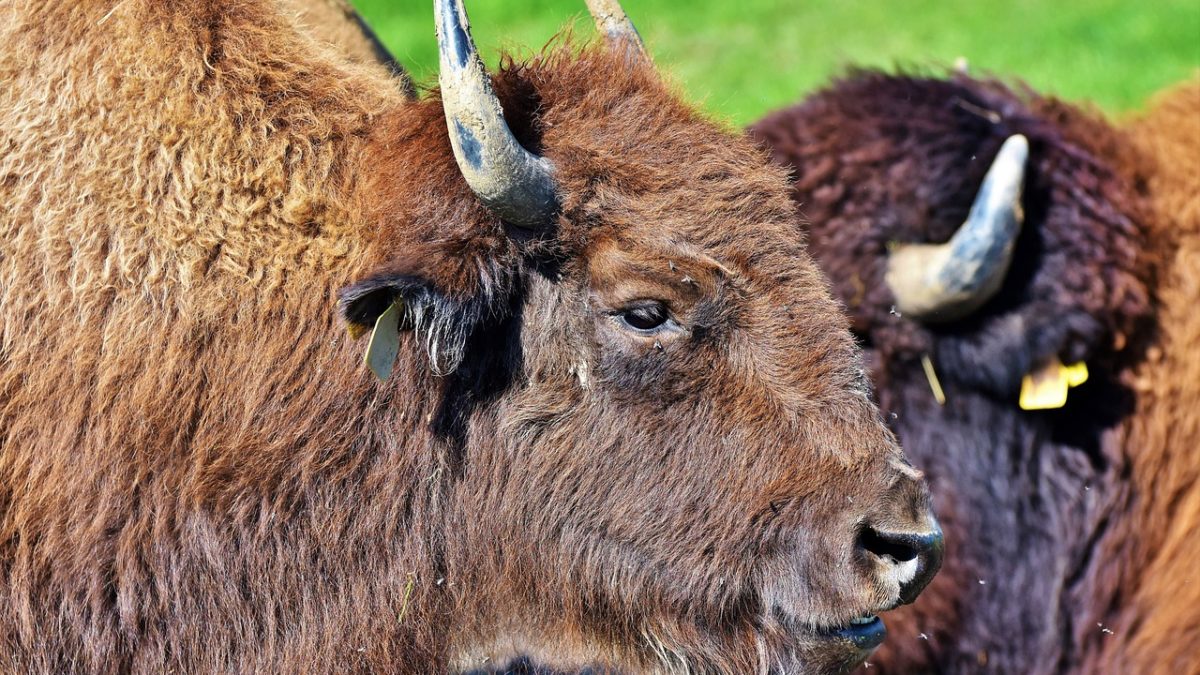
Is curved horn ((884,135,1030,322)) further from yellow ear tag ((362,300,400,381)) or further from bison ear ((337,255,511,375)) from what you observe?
yellow ear tag ((362,300,400,381))

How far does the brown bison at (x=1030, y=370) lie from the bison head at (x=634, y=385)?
187cm

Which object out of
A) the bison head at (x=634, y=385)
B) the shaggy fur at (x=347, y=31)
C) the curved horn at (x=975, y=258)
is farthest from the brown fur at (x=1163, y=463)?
the shaggy fur at (x=347, y=31)

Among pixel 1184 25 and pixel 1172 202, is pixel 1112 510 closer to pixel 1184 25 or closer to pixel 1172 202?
pixel 1172 202

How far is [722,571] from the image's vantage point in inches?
137

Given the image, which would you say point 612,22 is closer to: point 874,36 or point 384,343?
point 384,343

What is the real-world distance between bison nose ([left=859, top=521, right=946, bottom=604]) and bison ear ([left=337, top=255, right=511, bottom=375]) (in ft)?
3.58

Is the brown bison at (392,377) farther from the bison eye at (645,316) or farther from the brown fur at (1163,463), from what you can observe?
the brown fur at (1163,463)

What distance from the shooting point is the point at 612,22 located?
4.09 m

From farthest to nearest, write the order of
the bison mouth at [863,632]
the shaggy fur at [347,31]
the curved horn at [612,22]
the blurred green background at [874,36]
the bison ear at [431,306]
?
the blurred green background at [874,36] → the shaggy fur at [347,31] → the curved horn at [612,22] → the bison mouth at [863,632] → the bison ear at [431,306]

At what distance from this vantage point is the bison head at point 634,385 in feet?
10.9

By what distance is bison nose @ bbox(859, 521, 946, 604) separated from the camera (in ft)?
10.9

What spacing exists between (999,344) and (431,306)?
2836mm

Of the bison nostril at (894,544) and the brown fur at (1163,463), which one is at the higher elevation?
the brown fur at (1163,463)

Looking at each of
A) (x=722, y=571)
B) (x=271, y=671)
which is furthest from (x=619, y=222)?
(x=271, y=671)
